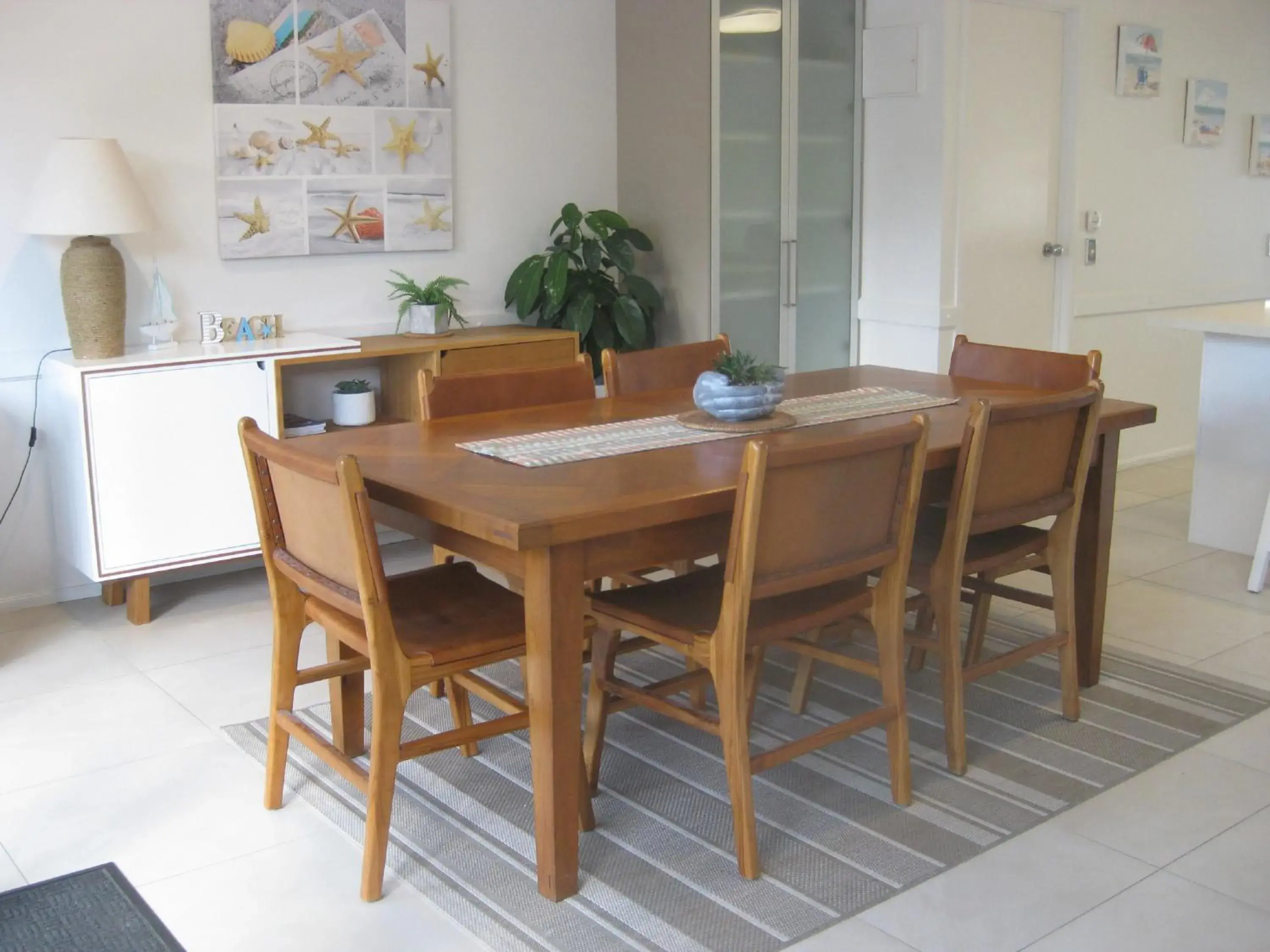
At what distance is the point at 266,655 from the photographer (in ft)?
12.5

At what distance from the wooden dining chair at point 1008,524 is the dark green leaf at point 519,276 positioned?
216 cm

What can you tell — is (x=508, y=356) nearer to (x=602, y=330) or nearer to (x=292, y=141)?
(x=602, y=330)

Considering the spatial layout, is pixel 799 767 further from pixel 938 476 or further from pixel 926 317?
pixel 926 317

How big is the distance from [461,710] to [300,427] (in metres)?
1.67

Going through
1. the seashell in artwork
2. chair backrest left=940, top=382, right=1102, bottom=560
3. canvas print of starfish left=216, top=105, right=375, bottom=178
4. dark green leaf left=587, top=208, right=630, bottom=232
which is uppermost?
the seashell in artwork

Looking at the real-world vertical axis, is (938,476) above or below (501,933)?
above

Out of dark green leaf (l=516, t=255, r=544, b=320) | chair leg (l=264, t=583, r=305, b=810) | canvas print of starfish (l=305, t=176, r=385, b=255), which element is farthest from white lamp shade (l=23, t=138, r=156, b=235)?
chair leg (l=264, t=583, r=305, b=810)

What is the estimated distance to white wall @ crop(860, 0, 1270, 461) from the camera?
5.09m

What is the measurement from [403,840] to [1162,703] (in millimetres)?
1932

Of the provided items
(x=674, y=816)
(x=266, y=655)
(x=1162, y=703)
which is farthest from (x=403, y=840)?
(x=1162, y=703)

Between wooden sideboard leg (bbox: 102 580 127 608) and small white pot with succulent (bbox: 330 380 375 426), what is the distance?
0.87 meters

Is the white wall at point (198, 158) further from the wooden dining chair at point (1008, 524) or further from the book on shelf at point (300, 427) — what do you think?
the wooden dining chair at point (1008, 524)

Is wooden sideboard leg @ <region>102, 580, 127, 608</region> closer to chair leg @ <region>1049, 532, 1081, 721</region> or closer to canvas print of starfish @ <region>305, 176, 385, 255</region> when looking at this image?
canvas print of starfish @ <region>305, 176, 385, 255</region>

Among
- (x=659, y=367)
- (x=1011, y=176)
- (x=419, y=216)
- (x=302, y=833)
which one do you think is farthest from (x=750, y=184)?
(x=302, y=833)
